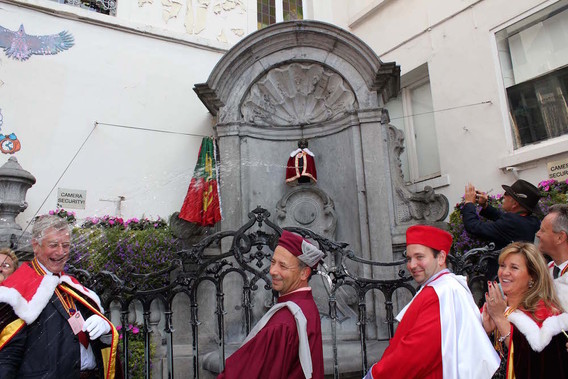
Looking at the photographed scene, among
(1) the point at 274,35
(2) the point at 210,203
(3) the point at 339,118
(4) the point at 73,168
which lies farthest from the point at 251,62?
(4) the point at 73,168

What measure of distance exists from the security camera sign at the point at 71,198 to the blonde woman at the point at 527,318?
23.0 ft

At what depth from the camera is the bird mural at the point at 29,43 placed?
27.2 ft

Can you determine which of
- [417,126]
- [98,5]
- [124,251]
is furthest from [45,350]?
[417,126]

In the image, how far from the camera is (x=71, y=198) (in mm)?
8250

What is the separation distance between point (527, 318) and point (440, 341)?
587 millimetres

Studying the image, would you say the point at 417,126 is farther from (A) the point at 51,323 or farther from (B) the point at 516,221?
(A) the point at 51,323

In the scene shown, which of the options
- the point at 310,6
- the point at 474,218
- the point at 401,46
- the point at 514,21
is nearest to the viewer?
the point at 474,218

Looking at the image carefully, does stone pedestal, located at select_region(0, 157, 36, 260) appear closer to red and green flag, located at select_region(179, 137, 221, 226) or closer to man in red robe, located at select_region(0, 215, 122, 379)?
red and green flag, located at select_region(179, 137, 221, 226)

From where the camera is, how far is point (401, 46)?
10.1 meters

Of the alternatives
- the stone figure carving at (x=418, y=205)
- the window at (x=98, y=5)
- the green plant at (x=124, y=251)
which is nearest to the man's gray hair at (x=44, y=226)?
the green plant at (x=124, y=251)

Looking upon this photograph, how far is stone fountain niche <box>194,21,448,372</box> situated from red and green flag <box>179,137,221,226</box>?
0.35 m

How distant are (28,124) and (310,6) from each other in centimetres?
685

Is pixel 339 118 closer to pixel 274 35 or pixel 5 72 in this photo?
pixel 274 35

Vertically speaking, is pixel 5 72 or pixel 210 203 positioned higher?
pixel 5 72
